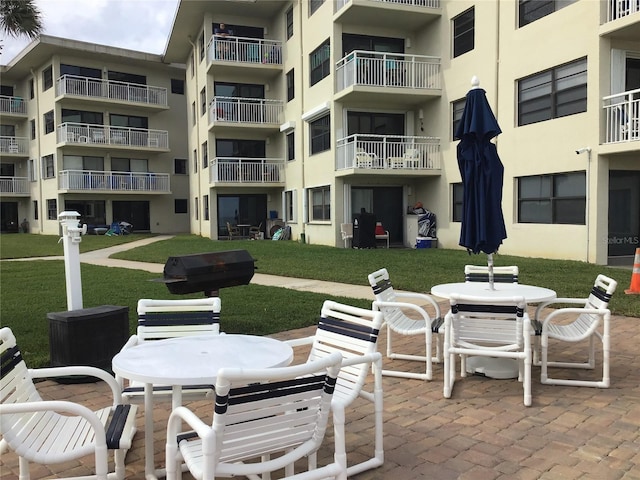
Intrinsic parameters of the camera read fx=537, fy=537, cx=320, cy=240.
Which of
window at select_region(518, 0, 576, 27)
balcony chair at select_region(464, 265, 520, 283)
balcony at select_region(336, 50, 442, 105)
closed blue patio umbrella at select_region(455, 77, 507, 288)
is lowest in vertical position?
balcony chair at select_region(464, 265, 520, 283)

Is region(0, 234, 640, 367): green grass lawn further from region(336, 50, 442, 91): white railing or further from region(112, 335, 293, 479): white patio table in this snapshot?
region(336, 50, 442, 91): white railing

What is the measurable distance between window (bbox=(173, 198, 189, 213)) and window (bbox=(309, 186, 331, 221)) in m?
16.3

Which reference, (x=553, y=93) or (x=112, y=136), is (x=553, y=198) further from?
(x=112, y=136)

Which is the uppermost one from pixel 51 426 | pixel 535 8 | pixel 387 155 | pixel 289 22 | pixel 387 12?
pixel 289 22

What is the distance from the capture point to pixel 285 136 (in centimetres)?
2612

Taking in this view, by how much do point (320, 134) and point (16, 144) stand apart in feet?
85.1

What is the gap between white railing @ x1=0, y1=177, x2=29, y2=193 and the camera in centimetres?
3675

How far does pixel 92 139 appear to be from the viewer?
3266 centimetres

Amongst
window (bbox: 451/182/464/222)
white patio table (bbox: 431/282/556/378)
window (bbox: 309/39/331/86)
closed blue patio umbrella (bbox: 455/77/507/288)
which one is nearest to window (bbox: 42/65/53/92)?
window (bbox: 309/39/331/86)

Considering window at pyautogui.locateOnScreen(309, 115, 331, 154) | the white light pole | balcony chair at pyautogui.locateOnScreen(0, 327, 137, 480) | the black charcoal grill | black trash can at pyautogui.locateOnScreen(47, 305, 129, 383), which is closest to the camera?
balcony chair at pyautogui.locateOnScreen(0, 327, 137, 480)

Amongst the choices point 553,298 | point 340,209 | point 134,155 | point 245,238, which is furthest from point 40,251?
point 553,298

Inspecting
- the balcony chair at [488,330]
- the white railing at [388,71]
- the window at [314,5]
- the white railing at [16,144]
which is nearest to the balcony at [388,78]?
the white railing at [388,71]

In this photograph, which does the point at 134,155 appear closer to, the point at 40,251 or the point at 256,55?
the point at 256,55

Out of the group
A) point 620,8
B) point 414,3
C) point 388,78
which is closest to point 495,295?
point 620,8
